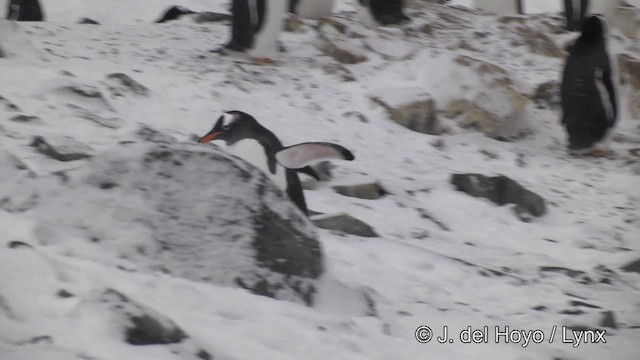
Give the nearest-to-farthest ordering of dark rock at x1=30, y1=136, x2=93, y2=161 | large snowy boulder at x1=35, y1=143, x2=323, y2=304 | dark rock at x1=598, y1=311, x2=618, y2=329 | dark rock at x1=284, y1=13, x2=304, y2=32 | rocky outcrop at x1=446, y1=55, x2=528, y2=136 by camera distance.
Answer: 1. large snowy boulder at x1=35, y1=143, x2=323, y2=304
2. dark rock at x1=598, y1=311, x2=618, y2=329
3. dark rock at x1=30, y1=136, x2=93, y2=161
4. rocky outcrop at x1=446, y1=55, x2=528, y2=136
5. dark rock at x1=284, y1=13, x2=304, y2=32

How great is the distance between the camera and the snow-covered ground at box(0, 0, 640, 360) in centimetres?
199

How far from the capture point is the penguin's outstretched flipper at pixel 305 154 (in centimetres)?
298

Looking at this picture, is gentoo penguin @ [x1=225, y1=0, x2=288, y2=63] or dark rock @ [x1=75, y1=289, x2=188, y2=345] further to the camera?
gentoo penguin @ [x1=225, y1=0, x2=288, y2=63]

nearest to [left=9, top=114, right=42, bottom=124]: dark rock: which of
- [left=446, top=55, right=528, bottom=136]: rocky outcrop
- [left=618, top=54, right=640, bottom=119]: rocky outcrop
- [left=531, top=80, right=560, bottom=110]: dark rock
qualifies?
[left=446, top=55, right=528, bottom=136]: rocky outcrop

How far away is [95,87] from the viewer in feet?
14.8

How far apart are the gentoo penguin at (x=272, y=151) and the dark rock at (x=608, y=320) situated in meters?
0.86

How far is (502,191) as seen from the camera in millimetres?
4414

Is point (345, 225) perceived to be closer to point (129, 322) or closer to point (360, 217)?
point (360, 217)

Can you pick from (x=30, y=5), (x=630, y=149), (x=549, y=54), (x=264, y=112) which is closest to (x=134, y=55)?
(x=264, y=112)

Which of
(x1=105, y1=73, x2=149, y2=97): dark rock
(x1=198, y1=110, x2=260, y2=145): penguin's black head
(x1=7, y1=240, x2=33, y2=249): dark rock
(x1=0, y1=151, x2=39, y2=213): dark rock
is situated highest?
(x1=7, y1=240, x2=33, y2=249): dark rock

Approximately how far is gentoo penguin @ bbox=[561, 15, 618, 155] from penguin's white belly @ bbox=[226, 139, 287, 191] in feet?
10.2

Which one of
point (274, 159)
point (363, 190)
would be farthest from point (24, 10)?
point (274, 159)

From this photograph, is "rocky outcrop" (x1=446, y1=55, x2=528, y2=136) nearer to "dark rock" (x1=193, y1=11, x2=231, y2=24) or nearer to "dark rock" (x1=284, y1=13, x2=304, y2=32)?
"dark rock" (x1=284, y1=13, x2=304, y2=32)

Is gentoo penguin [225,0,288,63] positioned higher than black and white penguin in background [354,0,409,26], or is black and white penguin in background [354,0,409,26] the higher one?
gentoo penguin [225,0,288,63]
